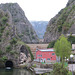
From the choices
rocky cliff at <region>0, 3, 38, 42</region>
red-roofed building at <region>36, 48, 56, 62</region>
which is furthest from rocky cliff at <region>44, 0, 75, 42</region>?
red-roofed building at <region>36, 48, 56, 62</region>

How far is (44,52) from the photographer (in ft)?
Result: 222

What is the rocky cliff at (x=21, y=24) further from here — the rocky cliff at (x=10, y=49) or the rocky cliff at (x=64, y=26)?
the rocky cliff at (x=10, y=49)

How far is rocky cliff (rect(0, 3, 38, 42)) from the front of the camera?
123 meters

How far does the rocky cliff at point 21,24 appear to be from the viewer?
122994 mm

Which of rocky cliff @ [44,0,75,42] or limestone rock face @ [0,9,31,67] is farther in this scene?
rocky cliff @ [44,0,75,42]

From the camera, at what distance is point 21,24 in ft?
424

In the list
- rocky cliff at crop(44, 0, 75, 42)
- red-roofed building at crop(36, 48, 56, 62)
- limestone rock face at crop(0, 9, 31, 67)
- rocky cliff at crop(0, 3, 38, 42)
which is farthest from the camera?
rocky cliff at crop(0, 3, 38, 42)

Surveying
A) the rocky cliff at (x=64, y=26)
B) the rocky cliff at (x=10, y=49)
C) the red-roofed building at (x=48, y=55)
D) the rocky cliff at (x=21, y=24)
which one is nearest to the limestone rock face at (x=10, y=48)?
the rocky cliff at (x=10, y=49)

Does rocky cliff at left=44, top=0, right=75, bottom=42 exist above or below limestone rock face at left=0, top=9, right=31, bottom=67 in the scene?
above

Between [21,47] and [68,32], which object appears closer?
[21,47]

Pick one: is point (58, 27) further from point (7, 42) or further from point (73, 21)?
point (7, 42)

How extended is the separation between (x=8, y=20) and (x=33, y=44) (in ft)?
54.8

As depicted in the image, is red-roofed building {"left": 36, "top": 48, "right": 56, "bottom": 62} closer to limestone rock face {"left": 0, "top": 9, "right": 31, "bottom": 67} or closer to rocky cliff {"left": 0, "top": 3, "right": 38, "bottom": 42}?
limestone rock face {"left": 0, "top": 9, "right": 31, "bottom": 67}

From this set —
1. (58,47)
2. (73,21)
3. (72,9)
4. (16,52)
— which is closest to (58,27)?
(73,21)
